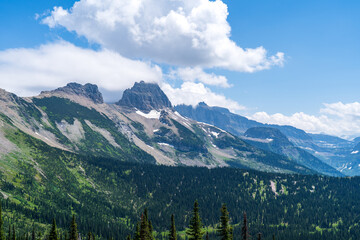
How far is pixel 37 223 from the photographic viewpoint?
195 meters

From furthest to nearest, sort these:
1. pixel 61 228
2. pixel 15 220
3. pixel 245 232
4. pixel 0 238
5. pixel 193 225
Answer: pixel 61 228
pixel 15 220
pixel 0 238
pixel 193 225
pixel 245 232

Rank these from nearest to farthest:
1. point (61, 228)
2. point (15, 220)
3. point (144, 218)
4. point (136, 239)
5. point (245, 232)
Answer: point (245, 232)
point (144, 218)
point (136, 239)
point (15, 220)
point (61, 228)

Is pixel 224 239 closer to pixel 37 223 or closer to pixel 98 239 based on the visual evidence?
pixel 98 239

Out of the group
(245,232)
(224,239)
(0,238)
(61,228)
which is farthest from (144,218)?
(61,228)

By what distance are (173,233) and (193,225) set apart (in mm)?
8868

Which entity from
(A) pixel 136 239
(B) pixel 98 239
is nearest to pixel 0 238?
(A) pixel 136 239

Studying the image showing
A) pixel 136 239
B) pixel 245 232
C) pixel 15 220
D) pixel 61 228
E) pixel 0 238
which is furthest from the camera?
pixel 61 228

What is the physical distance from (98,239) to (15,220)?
50394 mm

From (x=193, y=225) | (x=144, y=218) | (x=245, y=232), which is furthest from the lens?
(x=144, y=218)

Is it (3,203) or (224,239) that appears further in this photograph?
(3,203)

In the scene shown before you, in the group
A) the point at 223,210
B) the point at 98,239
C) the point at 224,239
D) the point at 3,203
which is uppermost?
the point at 223,210

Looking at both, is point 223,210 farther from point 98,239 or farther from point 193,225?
point 98,239

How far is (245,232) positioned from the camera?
47500mm

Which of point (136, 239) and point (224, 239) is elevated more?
point (224, 239)
